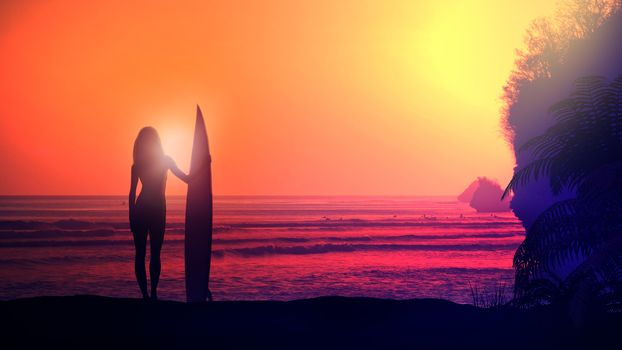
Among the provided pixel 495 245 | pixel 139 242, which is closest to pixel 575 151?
pixel 139 242

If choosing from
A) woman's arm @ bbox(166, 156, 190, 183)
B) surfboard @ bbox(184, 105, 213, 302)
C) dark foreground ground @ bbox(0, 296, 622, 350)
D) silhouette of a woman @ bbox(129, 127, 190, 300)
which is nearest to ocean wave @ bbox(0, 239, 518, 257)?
surfboard @ bbox(184, 105, 213, 302)

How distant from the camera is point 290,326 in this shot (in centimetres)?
838

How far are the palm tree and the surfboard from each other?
493 cm

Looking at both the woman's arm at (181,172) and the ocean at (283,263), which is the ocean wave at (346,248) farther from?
the woman's arm at (181,172)

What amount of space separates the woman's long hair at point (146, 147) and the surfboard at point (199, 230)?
1.16 metres

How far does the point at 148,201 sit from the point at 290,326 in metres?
2.88

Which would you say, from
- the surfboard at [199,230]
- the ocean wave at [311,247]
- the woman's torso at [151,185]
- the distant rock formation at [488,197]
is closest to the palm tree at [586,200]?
the surfboard at [199,230]

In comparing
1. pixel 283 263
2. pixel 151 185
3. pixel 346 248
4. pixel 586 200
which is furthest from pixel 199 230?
pixel 346 248

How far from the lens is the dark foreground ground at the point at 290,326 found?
759 cm

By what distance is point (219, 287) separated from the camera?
59.1 ft

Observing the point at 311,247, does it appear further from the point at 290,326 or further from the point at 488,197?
the point at 488,197

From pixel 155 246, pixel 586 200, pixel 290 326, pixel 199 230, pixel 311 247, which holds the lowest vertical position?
pixel 311 247

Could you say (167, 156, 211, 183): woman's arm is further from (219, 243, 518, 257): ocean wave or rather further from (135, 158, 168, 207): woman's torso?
(219, 243, 518, 257): ocean wave

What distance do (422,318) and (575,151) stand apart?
3169 millimetres
